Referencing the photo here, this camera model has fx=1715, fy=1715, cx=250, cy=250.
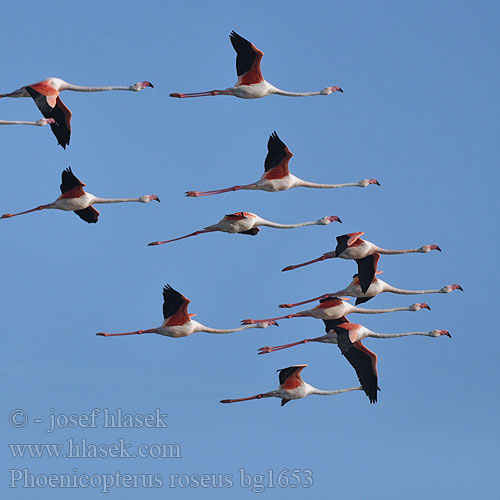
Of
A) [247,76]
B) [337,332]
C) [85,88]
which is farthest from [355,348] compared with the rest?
[85,88]

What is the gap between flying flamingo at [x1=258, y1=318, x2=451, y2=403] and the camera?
161ft

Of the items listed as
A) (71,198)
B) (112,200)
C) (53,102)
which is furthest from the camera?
(112,200)

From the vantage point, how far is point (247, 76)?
4966 cm

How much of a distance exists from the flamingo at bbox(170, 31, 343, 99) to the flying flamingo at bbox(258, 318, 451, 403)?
713cm

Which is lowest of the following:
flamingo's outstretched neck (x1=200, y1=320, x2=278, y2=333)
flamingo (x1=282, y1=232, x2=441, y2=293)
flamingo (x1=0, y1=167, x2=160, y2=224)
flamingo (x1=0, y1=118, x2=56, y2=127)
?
flamingo's outstretched neck (x1=200, y1=320, x2=278, y2=333)

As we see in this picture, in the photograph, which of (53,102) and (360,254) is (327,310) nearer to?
(360,254)

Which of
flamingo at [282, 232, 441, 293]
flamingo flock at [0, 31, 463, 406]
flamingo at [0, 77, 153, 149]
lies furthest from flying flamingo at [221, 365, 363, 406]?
flamingo at [0, 77, 153, 149]

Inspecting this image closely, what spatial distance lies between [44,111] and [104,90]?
2.98 m

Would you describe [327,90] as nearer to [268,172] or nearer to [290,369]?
[268,172]

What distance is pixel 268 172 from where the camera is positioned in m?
49.7

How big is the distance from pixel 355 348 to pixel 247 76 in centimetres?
849

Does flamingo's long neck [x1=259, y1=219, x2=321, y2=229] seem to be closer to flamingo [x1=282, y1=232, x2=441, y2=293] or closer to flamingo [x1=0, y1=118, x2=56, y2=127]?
flamingo [x1=282, y1=232, x2=441, y2=293]

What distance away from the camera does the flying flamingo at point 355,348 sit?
49.0 metres

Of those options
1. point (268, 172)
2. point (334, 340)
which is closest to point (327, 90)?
point (268, 172)
